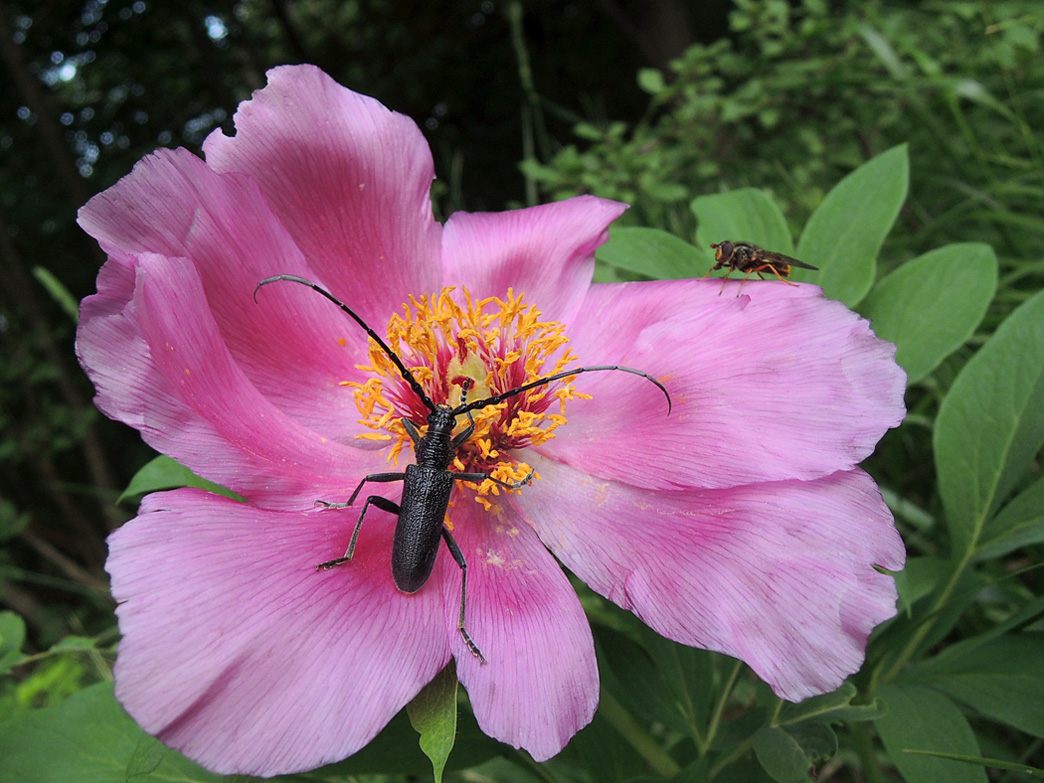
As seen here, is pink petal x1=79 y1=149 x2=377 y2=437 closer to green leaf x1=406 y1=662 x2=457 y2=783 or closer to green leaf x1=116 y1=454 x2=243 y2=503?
green leaf x1=116 y1=454 x2=243 y2=503

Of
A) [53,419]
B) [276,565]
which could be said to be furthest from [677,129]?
[53,419]

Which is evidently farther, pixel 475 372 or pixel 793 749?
pixel 475 372

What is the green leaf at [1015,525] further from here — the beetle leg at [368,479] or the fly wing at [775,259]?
the beetle leg at [368,479]

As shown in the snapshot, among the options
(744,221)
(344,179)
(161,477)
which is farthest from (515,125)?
(161,477)

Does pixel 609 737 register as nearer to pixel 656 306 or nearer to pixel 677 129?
pixel 656 306

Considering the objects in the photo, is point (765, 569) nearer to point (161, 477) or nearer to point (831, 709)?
point (831, 709)

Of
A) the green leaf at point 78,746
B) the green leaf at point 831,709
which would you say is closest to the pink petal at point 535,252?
the green leaf at point 831,709

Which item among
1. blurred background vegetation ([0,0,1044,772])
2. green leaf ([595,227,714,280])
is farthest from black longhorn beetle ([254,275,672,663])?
blurred background vegetation ([0,0,1044,772])

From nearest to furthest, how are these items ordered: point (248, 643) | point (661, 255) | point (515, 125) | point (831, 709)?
point (248, 643) → point (831, 709) → point (661, 255) → point (515, 125)
